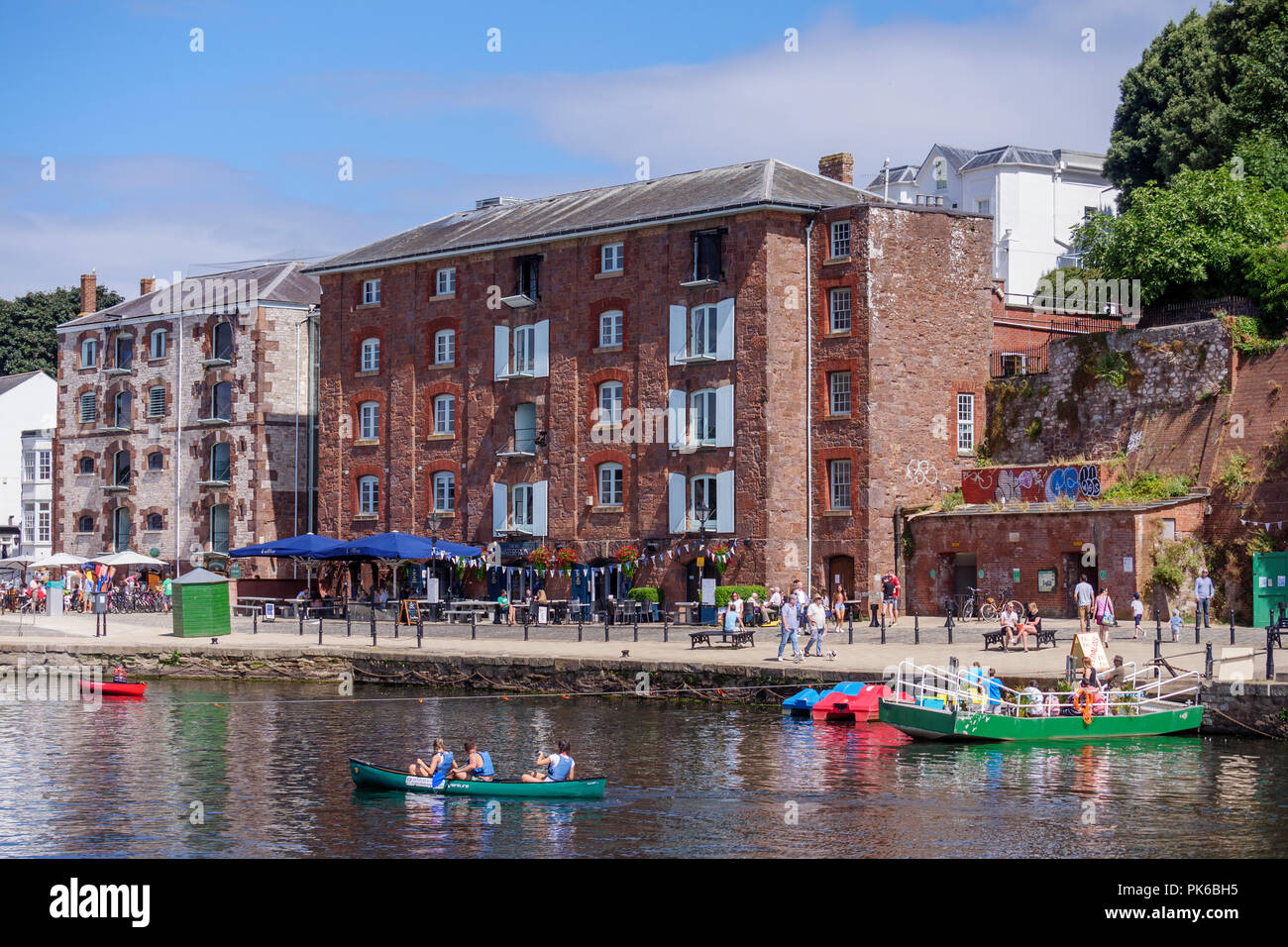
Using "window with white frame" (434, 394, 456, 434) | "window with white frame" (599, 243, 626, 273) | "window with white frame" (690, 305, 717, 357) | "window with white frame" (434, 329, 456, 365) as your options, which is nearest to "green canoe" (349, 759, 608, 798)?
"window with white frame" (690, 305, 717, 357)

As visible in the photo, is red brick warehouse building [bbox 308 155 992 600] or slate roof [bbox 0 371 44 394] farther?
slate roof [bbox 0 371 44 394]

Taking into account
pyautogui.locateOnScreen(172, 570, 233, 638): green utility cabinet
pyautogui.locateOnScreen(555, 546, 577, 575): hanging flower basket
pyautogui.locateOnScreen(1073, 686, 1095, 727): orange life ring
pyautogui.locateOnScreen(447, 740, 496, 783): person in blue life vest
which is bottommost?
pyautogui.locateOnScreen(447, 740, 496, 783): person in blue life vest

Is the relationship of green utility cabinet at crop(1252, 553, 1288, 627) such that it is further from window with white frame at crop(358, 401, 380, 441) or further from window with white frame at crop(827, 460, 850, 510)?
window with white frame at crop(358, 401, 380, 441)

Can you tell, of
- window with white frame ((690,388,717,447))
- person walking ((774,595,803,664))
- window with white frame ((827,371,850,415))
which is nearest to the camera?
person walking ((774,595,803,664))

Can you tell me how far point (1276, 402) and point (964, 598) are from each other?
11250 millimetres

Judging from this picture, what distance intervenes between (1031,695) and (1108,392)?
20710 mm

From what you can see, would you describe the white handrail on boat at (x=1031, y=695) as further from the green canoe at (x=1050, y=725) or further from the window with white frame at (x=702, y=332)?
the window with white frame at (x=702, y=332)

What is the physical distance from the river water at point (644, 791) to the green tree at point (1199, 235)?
883 inches

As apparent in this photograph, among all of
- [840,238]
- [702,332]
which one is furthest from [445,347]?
[840,238]

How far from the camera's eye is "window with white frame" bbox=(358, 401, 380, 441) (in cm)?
6109

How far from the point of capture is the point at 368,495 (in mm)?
A: 61156

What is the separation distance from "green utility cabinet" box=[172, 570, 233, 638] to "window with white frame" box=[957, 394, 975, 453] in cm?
2470

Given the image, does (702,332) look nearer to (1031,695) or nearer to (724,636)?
(724,636)

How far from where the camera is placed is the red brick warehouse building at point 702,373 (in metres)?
51.6
